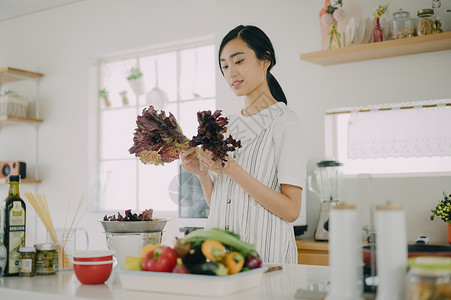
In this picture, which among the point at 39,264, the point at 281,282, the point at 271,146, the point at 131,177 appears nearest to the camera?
the point at 281,282

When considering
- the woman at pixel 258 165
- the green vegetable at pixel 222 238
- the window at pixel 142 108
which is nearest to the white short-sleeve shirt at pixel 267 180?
the woman at pixel 258 165

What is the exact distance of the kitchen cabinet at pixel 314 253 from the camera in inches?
122

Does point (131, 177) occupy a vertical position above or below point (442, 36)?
below

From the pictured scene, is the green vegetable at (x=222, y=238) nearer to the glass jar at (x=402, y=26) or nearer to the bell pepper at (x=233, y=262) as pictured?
the bell pepper at (x=233, y=262)

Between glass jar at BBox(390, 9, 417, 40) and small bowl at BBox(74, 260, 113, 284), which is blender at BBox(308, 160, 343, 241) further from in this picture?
small bowl at BBox(74, 260, 113, 284)

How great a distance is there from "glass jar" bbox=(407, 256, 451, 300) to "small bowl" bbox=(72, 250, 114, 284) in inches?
32.9

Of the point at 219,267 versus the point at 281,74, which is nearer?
the point at 219,267

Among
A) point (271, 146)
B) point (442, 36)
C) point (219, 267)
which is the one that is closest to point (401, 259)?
point (219, 267)

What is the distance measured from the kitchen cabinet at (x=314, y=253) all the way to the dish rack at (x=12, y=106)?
317 centimetres

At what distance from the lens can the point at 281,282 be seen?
1.40m

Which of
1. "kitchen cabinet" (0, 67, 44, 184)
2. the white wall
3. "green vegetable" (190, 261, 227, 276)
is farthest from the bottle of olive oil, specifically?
"kitchen cabinet" (0, 67, 44, 184)

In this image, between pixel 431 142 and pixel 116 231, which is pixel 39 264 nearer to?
pixel 116 231

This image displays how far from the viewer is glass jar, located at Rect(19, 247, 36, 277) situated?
1.62m

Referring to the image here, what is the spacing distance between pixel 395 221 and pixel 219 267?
421 millimetres
